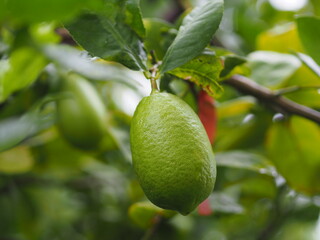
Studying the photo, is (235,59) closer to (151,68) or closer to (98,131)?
(151,68)

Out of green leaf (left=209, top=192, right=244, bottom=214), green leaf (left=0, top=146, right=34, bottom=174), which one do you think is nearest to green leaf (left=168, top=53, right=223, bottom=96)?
green leaf (left=209, top=192, right=244, bottom=214)

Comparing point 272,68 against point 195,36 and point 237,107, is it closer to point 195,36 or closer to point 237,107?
point 237,107

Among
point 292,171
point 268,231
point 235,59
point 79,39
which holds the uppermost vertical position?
point 79,39

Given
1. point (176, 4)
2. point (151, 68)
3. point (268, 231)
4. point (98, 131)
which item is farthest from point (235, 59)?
point (176, 4)

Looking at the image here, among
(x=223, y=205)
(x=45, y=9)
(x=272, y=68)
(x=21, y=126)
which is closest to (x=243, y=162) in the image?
(x=223, y=205)

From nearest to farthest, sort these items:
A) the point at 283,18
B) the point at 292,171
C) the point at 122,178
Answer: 1. the point at 292,171
2. the point at 122,178
3. the point at 283,18

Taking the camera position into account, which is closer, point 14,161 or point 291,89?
point 291,89
